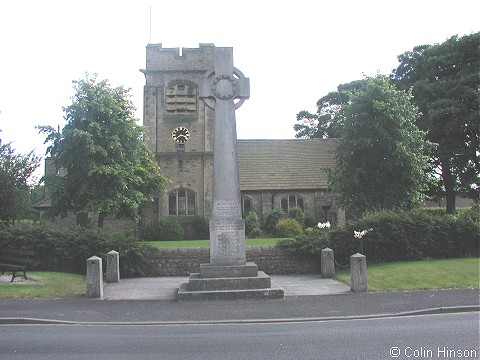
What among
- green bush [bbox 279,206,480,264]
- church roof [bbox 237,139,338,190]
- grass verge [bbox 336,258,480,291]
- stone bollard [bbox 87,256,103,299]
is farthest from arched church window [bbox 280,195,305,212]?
stone bollard [bbox 87,256,103,299]

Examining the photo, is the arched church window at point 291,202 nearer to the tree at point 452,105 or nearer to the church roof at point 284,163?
the church roof at point 284,163

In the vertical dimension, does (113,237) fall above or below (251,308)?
above

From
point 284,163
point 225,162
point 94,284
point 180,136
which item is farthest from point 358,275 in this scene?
point 284,163

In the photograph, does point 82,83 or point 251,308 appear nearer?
point 251,308

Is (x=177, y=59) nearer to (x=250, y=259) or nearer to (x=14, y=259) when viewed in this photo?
(x=250, y=259)

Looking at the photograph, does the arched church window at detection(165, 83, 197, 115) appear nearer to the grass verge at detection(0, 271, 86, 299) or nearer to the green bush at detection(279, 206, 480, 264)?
the green bush at detection(279, 206, 480, 264)

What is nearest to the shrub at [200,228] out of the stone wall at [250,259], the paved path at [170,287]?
the stone wall at [250,259]

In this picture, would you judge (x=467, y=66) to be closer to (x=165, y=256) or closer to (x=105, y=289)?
(x=165, y=256)

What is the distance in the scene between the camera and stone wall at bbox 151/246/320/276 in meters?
16.7

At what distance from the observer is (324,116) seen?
5400 cm

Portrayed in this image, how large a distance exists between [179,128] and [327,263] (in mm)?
20038

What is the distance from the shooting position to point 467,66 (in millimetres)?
31734

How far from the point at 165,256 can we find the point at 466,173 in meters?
26.4

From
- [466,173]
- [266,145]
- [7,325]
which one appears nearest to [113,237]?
[7,325]
